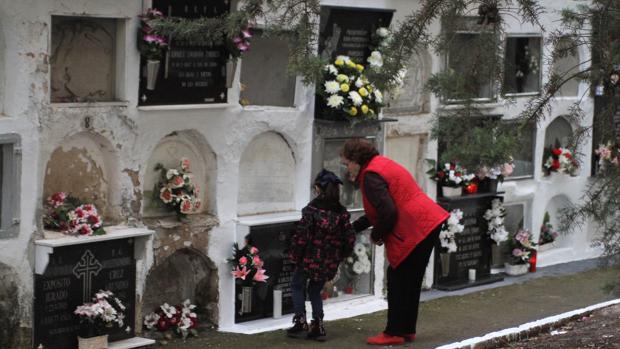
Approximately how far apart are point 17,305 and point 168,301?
1.85 meters

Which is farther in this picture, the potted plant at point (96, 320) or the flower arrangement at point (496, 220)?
the flower arrangement at point (496, 220)

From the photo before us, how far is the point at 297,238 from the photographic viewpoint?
962cm

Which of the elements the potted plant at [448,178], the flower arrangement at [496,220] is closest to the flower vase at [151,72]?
the potted plant at [448,178]

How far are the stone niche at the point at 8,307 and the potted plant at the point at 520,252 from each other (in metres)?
6.61

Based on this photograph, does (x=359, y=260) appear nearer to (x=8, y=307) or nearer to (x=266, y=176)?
(x=266, y=176)

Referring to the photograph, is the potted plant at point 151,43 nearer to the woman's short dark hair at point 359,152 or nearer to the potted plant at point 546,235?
the woman's short dark hair at point 359,152

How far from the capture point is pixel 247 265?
10.6 metres

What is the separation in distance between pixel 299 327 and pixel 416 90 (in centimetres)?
378

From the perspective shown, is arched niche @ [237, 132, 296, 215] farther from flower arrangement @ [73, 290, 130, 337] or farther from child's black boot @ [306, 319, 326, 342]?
flower arrangement @ [73, 290, 130, 337]

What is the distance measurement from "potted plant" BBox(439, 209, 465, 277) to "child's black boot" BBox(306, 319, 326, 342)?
10.6ft

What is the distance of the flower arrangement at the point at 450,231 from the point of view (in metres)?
12.9

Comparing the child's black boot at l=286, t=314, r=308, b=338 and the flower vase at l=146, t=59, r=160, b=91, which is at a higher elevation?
the flower vase at l=146, t=59, r=160, b=91

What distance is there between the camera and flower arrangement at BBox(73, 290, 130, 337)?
915cm

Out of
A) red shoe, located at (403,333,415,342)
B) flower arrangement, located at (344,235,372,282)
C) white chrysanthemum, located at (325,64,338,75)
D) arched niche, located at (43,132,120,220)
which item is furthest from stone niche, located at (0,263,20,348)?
flower arrangement, located at (344,235,372,282)
